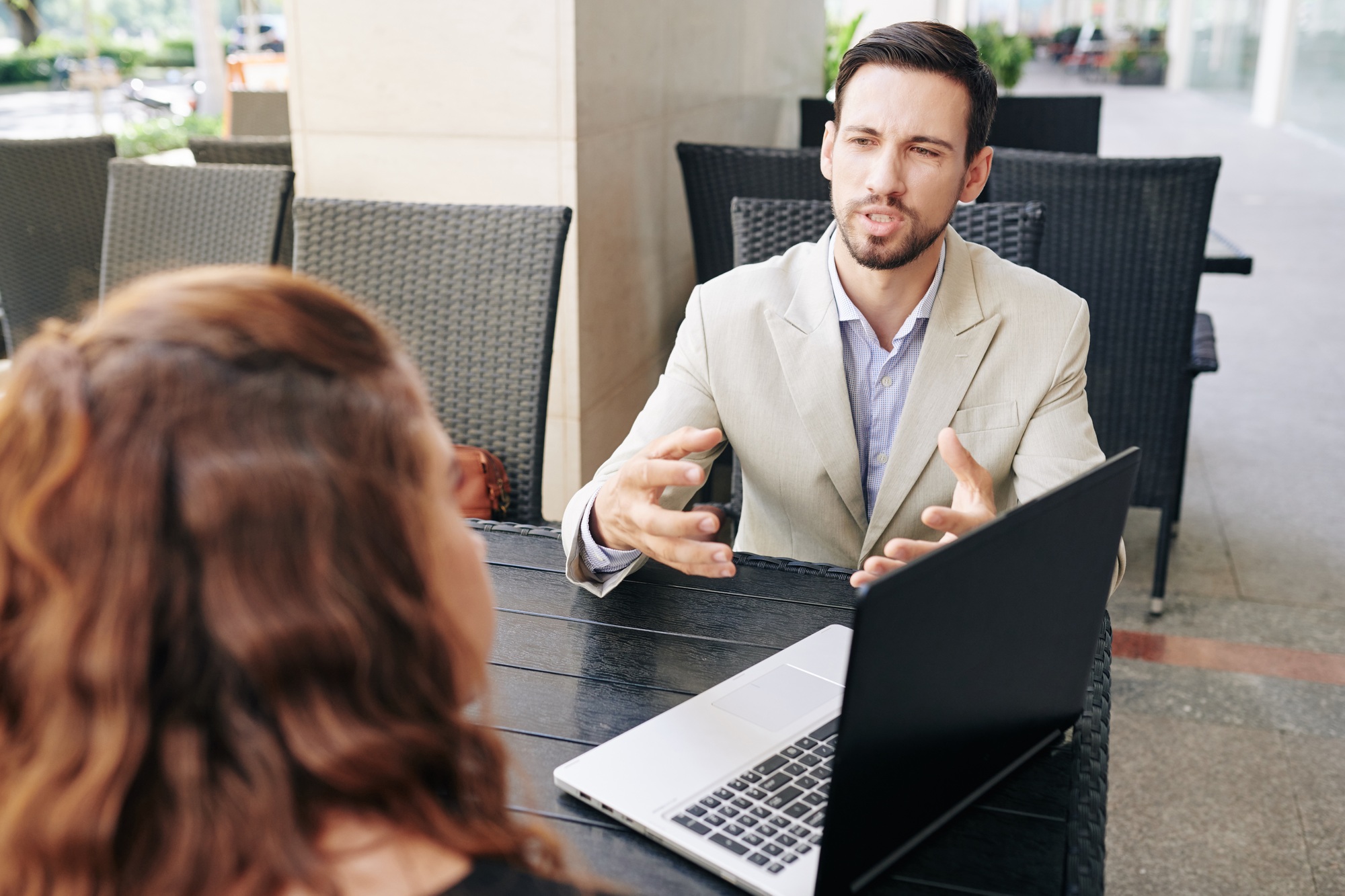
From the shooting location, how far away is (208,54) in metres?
13.8

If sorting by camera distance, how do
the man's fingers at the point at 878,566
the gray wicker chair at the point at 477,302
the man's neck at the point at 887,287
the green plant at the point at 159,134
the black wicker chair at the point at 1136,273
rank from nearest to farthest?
the man's fingers at the point at 878,566, the man's neck at the point at 887,287, the gray wicker chair at the point at 477,302, the black wicker chair at the point at 1136,273, the green plant at the point at 159,134

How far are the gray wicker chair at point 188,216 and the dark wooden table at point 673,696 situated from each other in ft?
4.20

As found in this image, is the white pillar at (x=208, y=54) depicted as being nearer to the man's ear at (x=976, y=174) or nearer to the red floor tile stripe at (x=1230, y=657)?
the red floor tile stripe at (x=1230, y=657)

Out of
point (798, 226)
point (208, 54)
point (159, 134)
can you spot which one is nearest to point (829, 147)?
point (798, 226)

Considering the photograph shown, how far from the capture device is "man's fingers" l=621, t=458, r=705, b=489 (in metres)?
1.08

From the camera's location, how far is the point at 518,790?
923 millimetres

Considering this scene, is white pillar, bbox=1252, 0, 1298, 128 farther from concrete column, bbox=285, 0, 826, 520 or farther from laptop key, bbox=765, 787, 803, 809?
laptop key, bbox=765, 787, 803, 809

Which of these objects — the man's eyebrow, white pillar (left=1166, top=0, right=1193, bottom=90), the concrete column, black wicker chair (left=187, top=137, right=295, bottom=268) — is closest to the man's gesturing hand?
the man's eyebrow

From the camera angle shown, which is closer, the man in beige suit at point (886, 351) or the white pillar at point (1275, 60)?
the man in beige suit at point (886, 351)

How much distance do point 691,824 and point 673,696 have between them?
21cm

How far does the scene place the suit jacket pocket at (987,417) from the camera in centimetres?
148

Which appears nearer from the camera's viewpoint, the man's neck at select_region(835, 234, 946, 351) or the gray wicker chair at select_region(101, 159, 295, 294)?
the man's neck at select_region(835, 234, 946, 351)

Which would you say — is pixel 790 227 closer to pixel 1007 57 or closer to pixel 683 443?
pixel 683 443

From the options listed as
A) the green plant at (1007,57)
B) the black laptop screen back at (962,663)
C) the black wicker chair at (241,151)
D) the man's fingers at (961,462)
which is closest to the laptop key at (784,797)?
the black laptop screen back at (962,663)
